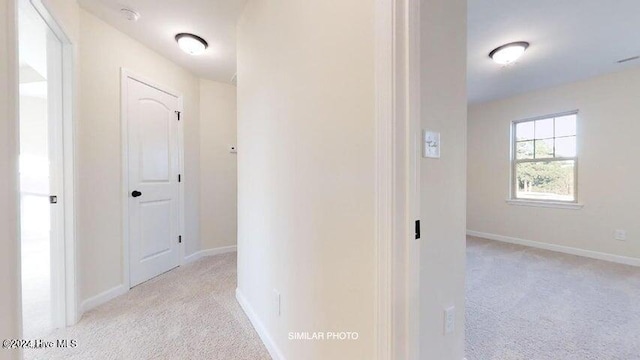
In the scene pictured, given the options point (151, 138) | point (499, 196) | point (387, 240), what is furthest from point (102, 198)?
point (499, 196)

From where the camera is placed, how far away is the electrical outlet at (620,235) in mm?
3377

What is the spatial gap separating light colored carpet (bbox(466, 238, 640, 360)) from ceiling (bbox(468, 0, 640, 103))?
7.77 feet

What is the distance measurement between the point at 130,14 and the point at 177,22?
0.34m

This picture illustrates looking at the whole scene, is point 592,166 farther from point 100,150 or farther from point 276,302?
point 100,150

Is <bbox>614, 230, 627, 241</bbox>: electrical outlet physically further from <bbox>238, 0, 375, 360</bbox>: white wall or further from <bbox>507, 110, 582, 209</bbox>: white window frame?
<bbox>238, 0, 375, 360</bbox>: white wall

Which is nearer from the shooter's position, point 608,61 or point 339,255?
point 339,255

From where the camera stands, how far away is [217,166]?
12.4 ft

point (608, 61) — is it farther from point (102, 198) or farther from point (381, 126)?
point (102, 198)

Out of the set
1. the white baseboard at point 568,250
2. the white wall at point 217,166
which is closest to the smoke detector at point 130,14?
the white wall at point 217,166

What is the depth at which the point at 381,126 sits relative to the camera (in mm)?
879

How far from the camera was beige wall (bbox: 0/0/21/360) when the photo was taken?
875mm

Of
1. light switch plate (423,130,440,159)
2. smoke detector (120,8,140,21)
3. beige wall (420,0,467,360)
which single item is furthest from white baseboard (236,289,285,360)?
smoke detector (120,8,140,21)

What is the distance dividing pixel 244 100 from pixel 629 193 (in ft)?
15.1

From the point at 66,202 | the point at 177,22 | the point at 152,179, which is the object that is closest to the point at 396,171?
the point at 66,202
